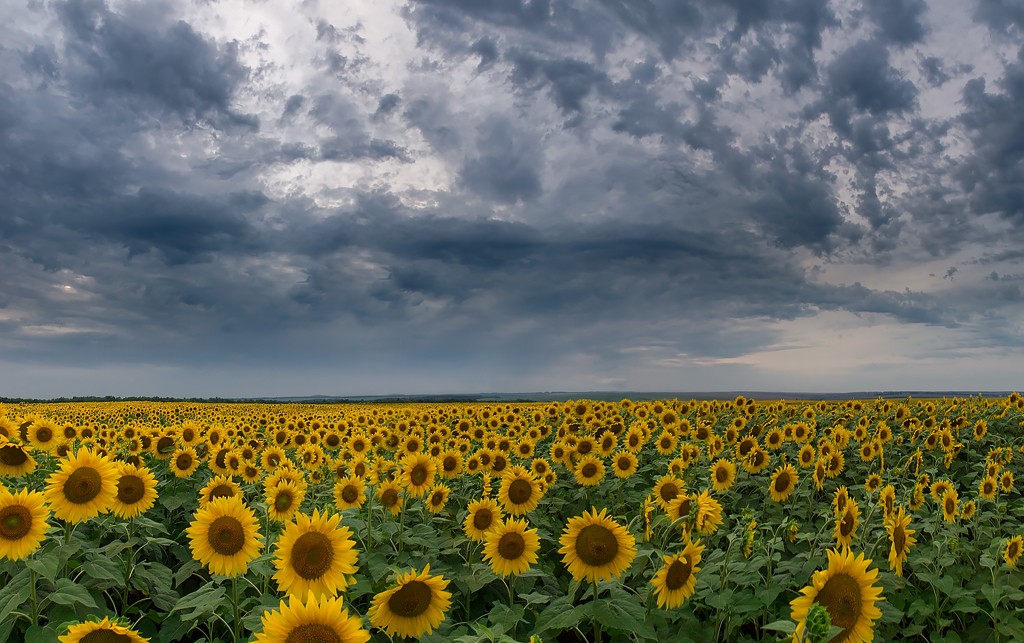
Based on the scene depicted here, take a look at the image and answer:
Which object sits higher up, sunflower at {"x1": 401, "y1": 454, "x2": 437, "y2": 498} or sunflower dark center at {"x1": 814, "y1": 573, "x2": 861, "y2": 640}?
sunflower at {"x1": 401, "y1": 454, "x2": 437, "y2": 498}

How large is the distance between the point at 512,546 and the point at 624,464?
5345mm

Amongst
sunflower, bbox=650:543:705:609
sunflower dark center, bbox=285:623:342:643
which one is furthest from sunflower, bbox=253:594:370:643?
sunflower, bbox=650:543:705:609

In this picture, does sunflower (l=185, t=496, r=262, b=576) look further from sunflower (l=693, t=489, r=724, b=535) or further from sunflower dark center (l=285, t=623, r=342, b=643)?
sunflower (l=693, t=489, r=724, b=535)

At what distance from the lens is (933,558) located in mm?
7793

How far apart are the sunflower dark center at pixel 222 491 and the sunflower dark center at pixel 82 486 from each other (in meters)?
1.20

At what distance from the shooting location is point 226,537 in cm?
573

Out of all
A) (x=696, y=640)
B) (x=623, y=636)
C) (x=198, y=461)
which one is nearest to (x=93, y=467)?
(x=198, y=461)

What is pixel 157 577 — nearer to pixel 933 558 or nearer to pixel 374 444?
pixel 374 444

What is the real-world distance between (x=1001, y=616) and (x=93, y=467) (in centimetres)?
996

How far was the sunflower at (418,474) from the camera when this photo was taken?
8.76 metres

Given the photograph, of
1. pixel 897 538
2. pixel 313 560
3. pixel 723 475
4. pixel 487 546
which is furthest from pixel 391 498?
pixel 897 538

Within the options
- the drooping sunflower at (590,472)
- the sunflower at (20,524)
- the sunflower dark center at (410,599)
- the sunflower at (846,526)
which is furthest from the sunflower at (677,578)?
the sunflower at (20,524)

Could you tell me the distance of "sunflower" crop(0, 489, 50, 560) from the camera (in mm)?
5438

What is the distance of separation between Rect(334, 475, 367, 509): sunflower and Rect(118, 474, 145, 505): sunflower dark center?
96.2 inches
